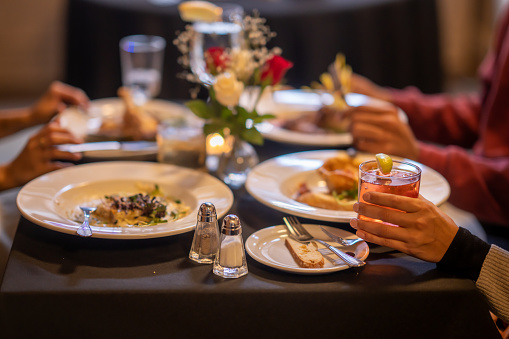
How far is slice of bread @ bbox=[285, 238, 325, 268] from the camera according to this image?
Result: 1118 mm

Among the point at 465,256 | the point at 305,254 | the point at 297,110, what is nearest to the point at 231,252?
the point at 305,254

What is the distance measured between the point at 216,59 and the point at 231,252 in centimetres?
63

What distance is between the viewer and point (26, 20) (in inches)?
204

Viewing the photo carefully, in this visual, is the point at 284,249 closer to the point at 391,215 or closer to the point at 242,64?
the point at 391,215

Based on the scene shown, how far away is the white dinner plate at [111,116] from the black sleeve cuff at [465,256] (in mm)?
1001

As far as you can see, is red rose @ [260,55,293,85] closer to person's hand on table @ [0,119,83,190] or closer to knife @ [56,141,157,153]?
knife @ [56,141,157,153]

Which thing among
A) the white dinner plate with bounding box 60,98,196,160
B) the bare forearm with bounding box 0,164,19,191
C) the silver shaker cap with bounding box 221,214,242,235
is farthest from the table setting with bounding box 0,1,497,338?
the bare forearm with bounding box 0,164,19,191

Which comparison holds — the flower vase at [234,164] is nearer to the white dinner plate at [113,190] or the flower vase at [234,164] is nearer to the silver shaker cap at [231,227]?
the white dinner plate at [113,190]

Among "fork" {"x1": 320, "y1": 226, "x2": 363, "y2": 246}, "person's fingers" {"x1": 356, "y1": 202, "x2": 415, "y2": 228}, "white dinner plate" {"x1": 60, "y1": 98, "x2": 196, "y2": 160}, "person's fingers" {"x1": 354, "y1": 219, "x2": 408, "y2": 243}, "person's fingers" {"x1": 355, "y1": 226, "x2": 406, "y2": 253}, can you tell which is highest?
"person's fingers" {"x1": 356, "y1": 202, "x2": 415, "y2": 228}

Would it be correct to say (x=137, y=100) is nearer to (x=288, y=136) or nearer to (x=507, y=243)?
(x=288, y=136)

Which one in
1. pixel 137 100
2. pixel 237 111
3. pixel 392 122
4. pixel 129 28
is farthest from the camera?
pixel 129 28

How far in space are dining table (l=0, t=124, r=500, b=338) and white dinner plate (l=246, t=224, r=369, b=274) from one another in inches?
0.8

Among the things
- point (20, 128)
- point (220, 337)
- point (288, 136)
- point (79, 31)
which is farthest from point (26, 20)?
point (220, 337)

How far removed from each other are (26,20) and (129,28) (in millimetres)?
1974
